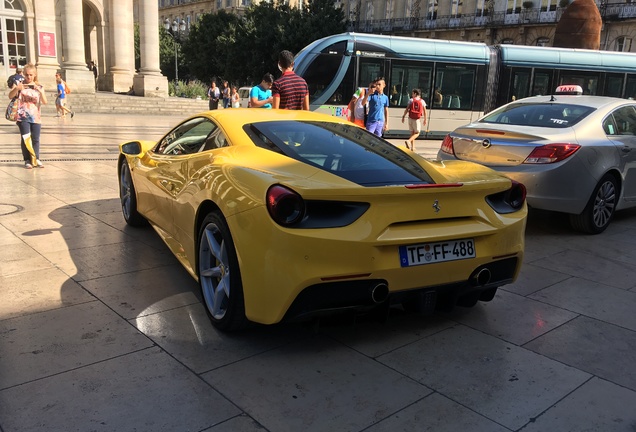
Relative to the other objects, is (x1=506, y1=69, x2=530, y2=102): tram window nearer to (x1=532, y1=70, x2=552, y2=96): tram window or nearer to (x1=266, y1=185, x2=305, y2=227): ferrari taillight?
(x1=532, y1=70, x2=552, y2=96): tram window

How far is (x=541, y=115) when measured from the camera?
6.64m

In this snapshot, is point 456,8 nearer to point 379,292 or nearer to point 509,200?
point 509,200

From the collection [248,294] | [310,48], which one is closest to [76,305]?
[248,294]

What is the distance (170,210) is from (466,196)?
230 centimetres

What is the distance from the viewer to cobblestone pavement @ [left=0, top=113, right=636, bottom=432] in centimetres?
256

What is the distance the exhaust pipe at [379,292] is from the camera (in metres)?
2.97

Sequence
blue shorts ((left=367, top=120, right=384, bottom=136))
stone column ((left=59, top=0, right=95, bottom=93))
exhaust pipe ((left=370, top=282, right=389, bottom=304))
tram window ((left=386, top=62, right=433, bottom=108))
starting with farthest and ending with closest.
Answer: stone column ((left=59, top=0, right=95, bottom=93)) → tram window ((left=386, top=62, right=433, bottom=108)) → blue shorts ((left=367, top=120, right=384, bottom=136)) → exhaust pipe ((left=370, top=282, right=389, bottom=304))

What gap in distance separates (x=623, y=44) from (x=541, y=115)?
150 ft

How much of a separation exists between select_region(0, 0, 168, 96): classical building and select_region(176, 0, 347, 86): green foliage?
1627 centimetres

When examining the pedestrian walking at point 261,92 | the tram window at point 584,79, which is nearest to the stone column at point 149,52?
the tram window at point 584,79

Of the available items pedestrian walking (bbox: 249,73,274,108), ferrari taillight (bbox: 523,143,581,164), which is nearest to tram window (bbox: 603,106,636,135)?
ferrari taillight (bbox: 523,143,581,164)

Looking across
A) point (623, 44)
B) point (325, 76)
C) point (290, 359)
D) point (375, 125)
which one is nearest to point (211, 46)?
point (623, 44)

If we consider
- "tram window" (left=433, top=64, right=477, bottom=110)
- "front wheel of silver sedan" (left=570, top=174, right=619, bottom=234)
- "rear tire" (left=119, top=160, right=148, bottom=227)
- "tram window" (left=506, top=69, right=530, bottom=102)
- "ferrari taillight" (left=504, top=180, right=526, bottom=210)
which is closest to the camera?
"ferrari taillight" (left=504, top=180, right=526, bottom=210)

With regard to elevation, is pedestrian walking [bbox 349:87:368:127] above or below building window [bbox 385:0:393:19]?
below
